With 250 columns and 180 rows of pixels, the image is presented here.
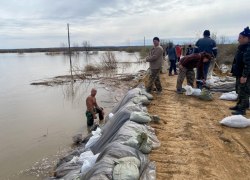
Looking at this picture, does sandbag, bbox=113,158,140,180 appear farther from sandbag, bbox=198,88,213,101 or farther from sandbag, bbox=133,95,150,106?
sandbag, bbox=198,88,213,101

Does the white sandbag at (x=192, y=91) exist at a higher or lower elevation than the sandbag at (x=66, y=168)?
higher

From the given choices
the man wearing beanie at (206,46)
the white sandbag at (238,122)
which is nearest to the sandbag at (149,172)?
the white sandbag at (238,122)

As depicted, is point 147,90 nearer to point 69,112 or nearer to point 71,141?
point 71,141

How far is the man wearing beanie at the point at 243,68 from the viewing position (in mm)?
5746

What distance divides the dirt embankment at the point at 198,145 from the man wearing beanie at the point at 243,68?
59 cm

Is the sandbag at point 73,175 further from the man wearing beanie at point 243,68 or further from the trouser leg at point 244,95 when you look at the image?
the trouser leg at point 244,95

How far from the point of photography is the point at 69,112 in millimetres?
11922

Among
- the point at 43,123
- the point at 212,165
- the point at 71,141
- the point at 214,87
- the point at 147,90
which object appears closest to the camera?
the point at 212,165

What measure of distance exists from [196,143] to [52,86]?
15.3m

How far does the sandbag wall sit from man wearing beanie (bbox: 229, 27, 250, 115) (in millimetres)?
1770

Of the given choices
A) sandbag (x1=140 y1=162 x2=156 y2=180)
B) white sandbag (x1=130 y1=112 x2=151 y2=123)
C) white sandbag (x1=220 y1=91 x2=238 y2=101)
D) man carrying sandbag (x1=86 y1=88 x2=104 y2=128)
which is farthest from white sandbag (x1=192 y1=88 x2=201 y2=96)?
sandbag (x1=140 y1=162 x2=156 y2=180)

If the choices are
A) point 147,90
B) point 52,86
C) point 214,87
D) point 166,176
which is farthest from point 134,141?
point 52,86

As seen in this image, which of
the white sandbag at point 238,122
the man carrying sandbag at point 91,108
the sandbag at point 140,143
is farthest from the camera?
the man carrying sandbag at point 91,108

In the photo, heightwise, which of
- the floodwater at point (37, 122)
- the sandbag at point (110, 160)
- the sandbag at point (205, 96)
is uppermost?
the sandbag at point (205, 96)
